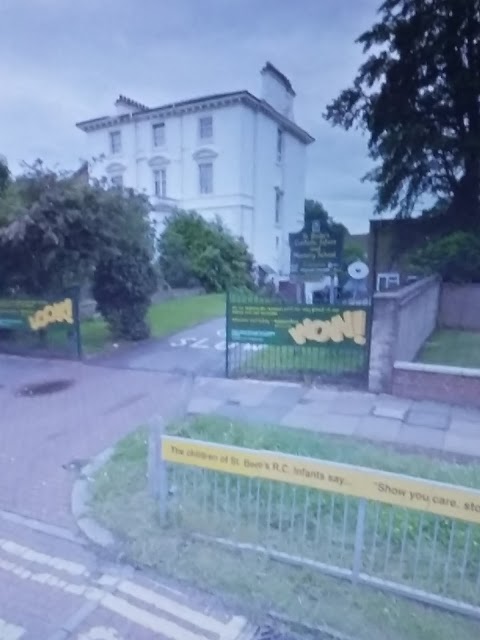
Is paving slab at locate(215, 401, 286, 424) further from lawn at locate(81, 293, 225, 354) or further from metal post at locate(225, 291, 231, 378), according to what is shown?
lawn at locate(81, 293, 225, 354)

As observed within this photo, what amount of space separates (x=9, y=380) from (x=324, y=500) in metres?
6.71

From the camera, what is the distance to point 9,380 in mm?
8617

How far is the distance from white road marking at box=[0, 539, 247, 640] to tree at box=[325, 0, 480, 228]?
652 inches

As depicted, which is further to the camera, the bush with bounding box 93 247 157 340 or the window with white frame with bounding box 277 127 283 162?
the window with white frame with bounding box 277 127 283 162

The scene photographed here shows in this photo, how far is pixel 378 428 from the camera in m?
6.10

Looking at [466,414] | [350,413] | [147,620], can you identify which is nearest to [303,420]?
[350,413]

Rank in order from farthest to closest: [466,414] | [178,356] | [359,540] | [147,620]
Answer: [178,356] → [466,414] → [359,540] → [147,620]

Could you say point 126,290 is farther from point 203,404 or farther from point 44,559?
point 44,559

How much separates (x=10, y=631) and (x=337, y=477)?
217 cm

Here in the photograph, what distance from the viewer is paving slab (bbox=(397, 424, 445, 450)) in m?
5.60

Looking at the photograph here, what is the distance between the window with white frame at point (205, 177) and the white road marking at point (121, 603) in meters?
26.2

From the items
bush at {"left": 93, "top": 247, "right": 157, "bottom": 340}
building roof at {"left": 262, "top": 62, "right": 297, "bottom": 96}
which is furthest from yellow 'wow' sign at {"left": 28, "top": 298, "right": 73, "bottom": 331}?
building roof at {"left": 262, "top": 62, "right": 297, "bottom": 96}

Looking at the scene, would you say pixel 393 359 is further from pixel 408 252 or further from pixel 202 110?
pixel 202 110

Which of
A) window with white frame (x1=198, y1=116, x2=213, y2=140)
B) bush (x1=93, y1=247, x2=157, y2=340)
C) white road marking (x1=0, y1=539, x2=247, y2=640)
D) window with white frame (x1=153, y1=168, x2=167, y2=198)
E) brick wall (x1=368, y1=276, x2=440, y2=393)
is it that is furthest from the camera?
window with white frame (x1=153, y1=168, x2=167, y2=198)
